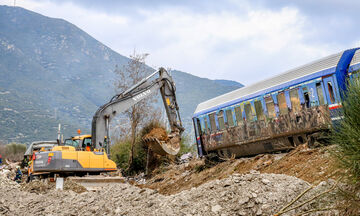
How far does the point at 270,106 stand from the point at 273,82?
0.93m

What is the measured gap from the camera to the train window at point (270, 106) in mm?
13961

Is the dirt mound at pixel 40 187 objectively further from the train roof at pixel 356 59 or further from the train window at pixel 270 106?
the train roof at pixel 356 59

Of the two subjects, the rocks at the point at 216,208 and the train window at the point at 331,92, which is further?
the train window at the point at 331,92

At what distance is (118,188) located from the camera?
1038 centimetres

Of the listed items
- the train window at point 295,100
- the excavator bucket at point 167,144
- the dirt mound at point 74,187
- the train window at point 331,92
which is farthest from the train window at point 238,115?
the dirt mound at point 74,187

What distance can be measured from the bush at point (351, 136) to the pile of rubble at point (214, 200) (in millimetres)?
769

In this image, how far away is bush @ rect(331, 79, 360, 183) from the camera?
4.49m

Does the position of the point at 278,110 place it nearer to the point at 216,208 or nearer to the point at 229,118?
the point at 229,118

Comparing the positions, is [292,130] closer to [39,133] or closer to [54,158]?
[54,158]

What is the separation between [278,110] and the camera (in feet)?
45.1

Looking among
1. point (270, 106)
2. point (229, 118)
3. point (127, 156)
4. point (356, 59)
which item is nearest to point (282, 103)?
point (270, 106)

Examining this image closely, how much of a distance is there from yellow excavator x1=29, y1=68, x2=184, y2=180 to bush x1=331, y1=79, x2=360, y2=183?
12.7m

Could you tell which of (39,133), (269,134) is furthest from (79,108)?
(269,134)

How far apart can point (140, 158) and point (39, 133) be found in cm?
9271
